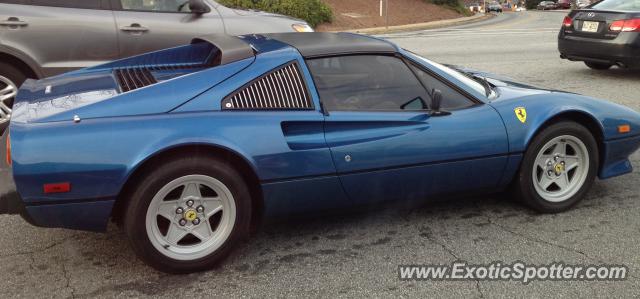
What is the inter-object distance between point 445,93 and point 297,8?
60.8 ft

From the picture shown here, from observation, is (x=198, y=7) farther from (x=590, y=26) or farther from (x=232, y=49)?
(x=590, y=26)

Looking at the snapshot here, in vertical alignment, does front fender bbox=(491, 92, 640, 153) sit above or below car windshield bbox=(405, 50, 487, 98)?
below

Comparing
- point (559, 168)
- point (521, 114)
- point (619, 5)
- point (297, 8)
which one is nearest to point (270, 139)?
point (521, 114)

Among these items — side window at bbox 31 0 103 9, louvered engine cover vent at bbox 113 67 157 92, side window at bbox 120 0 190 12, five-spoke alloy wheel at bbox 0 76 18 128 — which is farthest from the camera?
side window at bbox 120 0 190 12

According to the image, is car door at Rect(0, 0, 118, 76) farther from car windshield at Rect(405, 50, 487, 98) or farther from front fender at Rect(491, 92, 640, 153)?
front fender at Rect(491, 92, 640, 153)

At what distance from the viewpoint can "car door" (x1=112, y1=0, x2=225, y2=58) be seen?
5.92 metres

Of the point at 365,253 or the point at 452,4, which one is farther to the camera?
the point at 452,4

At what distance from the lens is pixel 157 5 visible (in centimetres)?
618

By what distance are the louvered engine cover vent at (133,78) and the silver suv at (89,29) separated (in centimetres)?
218

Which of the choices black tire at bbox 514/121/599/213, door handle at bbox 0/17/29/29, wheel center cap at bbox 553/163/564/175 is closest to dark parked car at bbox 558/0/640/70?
black tire at bbox 514/121/599/213

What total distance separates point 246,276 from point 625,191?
2.93 m

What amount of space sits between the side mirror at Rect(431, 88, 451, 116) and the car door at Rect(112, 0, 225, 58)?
10.6 feet

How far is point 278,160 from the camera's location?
125 inches

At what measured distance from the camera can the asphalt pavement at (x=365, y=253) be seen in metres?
3.05
